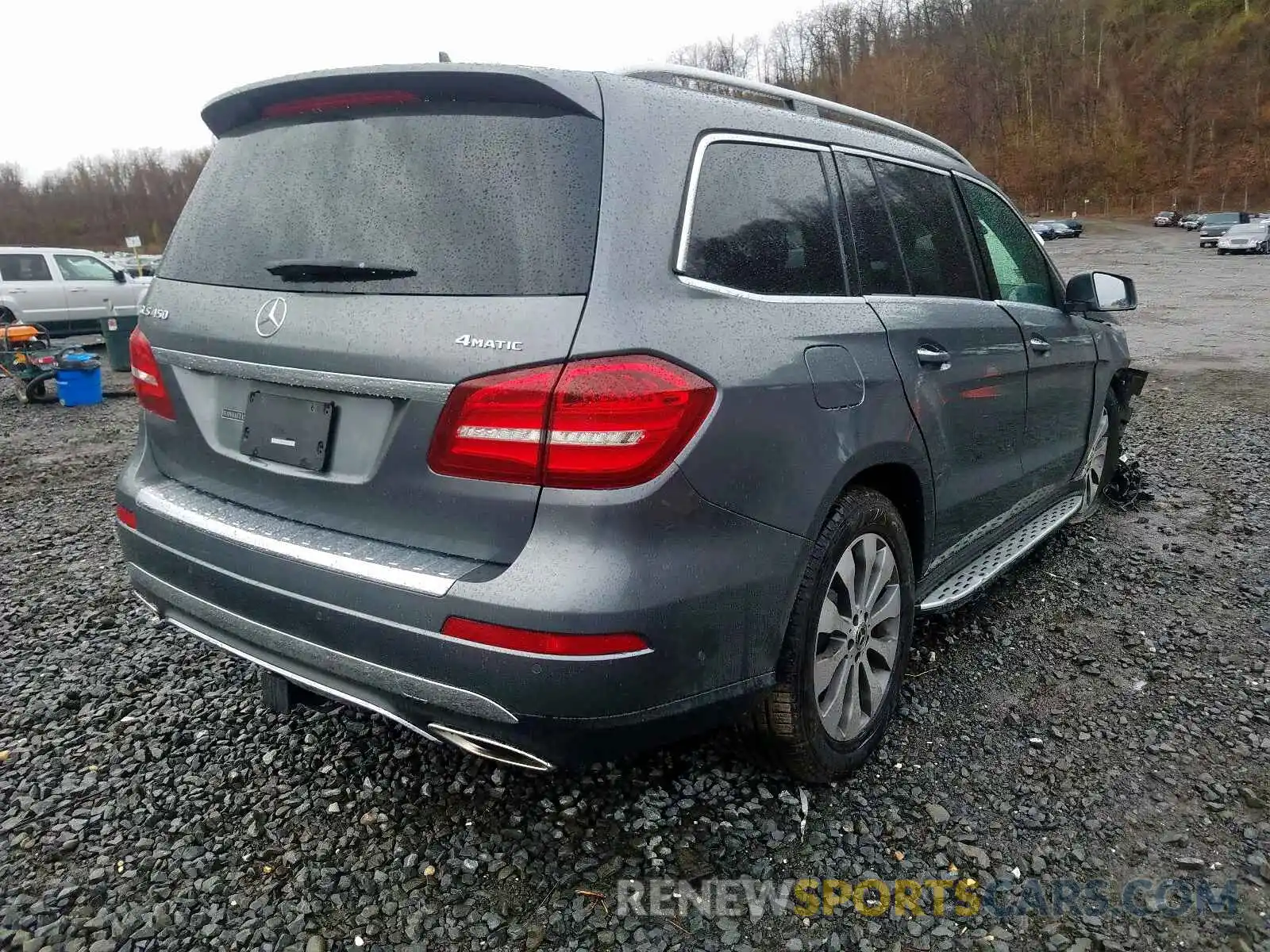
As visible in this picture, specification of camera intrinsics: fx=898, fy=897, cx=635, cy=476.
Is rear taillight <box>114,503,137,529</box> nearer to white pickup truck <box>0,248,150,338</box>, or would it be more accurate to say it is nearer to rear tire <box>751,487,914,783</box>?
rear tire <box>751,487,914,783</box>

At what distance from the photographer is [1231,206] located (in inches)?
2586

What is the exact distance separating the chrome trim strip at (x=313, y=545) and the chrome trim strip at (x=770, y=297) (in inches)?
30.8

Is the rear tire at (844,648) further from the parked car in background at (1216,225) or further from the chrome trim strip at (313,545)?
the parked car in background at (1216,225)

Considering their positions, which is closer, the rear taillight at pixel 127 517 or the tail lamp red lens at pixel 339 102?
the tail lamp red lens at pixel 339 102

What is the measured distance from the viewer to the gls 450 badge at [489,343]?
1.82 metres

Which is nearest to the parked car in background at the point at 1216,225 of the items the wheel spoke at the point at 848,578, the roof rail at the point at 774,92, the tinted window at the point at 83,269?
the tinted window at the point at 83,269

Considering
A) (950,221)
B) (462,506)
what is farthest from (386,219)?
(950,221)

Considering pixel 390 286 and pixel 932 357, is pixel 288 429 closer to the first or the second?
pixel 390 286

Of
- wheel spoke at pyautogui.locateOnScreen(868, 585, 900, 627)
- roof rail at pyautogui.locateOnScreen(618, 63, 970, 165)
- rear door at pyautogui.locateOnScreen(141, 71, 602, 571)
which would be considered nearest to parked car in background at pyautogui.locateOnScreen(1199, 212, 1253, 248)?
roof rail at pyautogui.locateOnScreen(618, 63, 970, 165)

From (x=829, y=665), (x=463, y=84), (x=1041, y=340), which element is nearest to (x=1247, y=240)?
(x=1041, y=340)

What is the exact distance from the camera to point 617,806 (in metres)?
2.47

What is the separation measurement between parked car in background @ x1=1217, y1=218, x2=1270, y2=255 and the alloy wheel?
139 ft

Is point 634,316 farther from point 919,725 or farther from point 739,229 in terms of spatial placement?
point 919,725

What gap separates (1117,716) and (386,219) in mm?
2677
